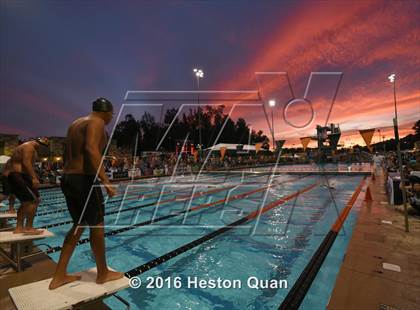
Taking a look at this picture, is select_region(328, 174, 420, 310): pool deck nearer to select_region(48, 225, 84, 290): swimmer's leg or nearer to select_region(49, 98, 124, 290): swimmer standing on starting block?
select_region(49, 98, 124, 290): swimmer standing on starting block

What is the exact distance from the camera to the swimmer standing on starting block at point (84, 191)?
1.76m

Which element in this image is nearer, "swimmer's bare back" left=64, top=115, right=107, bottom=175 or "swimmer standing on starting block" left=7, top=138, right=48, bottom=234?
"swimmer's bare back" left=64, top=115, right=107, bottom=175

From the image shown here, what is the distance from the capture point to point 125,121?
161 ft

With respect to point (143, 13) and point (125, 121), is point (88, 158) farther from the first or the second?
point (125, 121)

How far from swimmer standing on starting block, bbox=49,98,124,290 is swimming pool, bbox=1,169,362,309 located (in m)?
1.72

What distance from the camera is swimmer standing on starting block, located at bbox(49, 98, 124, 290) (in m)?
1.76

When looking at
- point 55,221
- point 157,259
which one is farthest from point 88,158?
point 55,221

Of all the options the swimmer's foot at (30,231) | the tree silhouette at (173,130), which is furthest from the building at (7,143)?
the swimmer's foot at (30,231)

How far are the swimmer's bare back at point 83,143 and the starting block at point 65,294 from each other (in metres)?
0.95

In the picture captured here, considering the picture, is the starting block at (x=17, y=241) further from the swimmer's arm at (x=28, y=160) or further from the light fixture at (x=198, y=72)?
the light fixture at (x=198, y=72)

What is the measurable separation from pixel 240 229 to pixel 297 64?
11858mm

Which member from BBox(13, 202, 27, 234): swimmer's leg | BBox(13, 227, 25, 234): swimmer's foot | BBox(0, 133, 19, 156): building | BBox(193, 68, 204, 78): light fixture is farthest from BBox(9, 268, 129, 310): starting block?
BBox(0, 133, 19, 156): building

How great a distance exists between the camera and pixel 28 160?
336cm

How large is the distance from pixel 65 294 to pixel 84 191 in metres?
0.81
